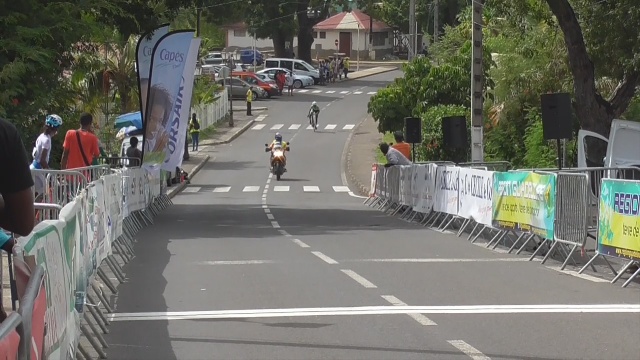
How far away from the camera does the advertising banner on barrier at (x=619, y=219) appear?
13336 millimetres

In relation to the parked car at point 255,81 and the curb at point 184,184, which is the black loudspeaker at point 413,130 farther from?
the parked car at point 255,81

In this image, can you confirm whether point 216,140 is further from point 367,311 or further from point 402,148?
point 367,311

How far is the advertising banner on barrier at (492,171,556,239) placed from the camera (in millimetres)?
16094

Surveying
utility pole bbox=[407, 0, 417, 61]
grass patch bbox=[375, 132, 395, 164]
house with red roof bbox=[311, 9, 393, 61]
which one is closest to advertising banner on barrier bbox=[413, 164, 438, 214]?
grass patch bbox=[375, 132, 395, 164]

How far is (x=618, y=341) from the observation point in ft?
32.0

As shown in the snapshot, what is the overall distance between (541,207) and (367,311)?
599cm

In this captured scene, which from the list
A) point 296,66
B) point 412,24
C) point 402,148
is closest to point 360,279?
point 402,148

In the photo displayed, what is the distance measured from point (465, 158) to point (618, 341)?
99.3 ft

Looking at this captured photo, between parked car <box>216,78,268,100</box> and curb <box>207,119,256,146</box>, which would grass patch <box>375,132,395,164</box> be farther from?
parked car <box>216,78,268,100</box>

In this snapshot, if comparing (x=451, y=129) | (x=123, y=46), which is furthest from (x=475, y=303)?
(x=123, y=46)

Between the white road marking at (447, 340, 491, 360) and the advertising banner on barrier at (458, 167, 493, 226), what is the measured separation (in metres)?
9.60

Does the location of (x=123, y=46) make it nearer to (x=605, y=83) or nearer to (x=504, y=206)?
(x=605, y=83)

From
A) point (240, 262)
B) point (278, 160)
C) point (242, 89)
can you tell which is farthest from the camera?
point (242, 89)

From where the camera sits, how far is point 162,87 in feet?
79.6
